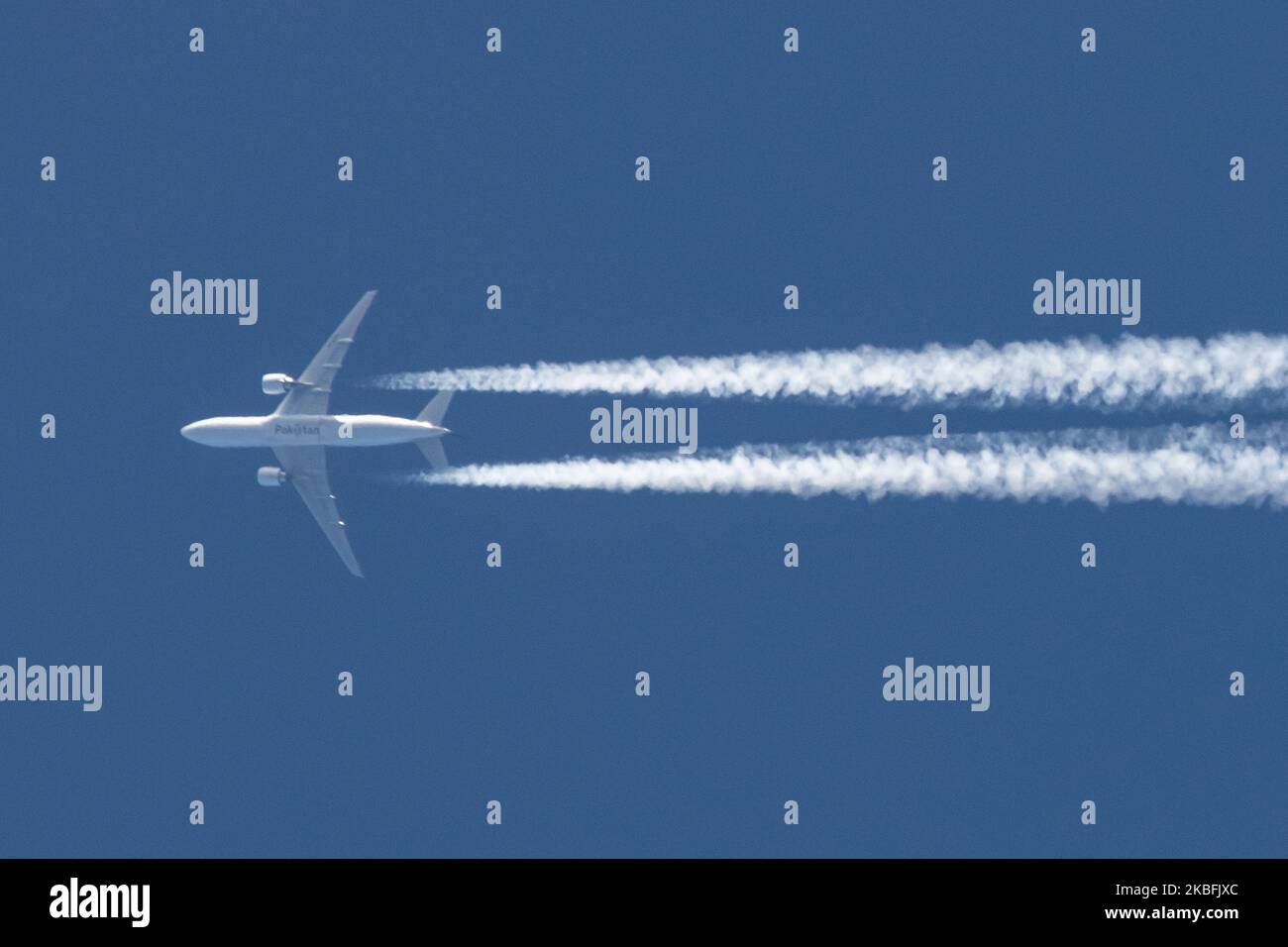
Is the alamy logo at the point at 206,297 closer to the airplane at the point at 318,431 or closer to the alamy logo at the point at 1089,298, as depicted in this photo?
the airplane at the point at 318,431

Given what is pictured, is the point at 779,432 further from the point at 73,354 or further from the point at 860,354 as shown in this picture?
the point at 73,354

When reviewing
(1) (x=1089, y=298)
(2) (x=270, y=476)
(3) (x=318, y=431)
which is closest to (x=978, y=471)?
(1) (x=1089, y=298)

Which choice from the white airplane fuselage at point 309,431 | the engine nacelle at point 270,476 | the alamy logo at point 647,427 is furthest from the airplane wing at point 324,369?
the alamy logo at point 647,427

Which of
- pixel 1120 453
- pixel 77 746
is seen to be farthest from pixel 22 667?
pixel 1120 453

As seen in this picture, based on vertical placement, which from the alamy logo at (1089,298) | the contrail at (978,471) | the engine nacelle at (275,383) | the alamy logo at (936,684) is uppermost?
the alamy logo at (1089,298)

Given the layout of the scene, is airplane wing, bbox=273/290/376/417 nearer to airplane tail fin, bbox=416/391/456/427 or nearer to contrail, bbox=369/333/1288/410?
contrail, bbox=369/333/1288/410

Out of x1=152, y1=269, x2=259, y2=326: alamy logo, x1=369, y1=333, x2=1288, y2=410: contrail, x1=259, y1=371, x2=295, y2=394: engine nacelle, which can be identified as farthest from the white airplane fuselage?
x1=152, y1=269, x2=259, y2=326: alamy logo
